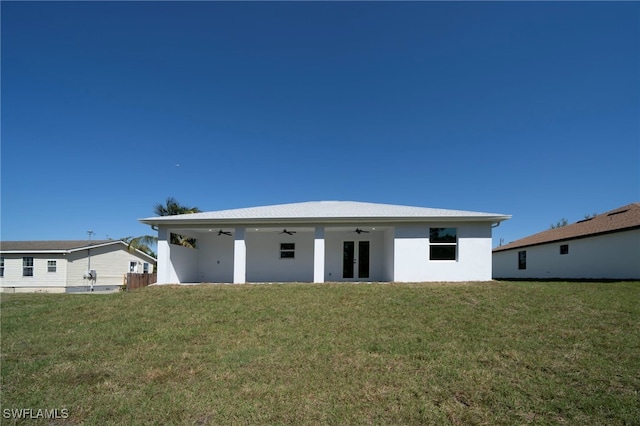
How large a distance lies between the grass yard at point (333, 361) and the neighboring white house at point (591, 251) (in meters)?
6.37

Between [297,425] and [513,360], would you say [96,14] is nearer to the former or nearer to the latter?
[297,425]

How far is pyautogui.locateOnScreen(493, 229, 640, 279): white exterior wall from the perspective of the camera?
14.6 meters

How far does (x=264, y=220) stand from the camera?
13.6 metres

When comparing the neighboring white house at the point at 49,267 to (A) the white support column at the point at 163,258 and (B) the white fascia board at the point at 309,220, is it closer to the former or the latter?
(A) the white support column at the point at 163,258

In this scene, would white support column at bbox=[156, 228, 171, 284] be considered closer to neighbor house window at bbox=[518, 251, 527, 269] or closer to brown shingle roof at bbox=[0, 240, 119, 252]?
brown shingle roof at bbox=[0, 240, 119, 252]

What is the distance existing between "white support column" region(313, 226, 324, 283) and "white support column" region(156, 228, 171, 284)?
21.0 ft

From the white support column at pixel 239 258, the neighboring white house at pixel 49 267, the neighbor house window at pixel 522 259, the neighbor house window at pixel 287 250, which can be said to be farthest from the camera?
the neighbor house window at pixel 522 259

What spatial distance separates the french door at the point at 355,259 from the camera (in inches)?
627

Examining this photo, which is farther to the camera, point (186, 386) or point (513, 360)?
point (513, 360)

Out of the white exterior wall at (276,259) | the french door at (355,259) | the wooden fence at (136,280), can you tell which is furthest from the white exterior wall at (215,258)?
the french door at (355,259)

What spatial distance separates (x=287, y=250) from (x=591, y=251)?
15.7m

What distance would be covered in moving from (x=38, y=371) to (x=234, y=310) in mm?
4252

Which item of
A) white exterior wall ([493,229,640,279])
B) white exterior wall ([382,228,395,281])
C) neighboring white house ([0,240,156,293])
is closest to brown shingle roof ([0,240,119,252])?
neighboring white house ([0,240,156,293])

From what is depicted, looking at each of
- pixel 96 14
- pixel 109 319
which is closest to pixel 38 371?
pixel 109 319
